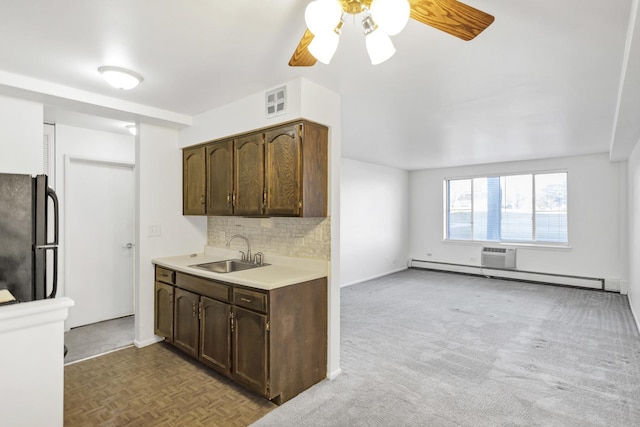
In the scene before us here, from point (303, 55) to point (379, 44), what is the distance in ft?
1.43

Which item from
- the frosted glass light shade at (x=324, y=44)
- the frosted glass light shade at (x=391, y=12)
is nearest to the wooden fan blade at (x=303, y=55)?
the frosted glass light shade at (x=324, y=44)

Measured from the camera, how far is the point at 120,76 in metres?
2.33

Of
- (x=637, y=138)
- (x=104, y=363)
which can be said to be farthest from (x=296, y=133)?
(x=637, y=138)

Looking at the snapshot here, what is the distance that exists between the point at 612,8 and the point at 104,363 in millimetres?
4315

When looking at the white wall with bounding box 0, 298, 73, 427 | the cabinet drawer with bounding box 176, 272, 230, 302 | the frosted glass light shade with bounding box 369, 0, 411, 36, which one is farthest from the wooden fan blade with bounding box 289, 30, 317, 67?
the cabinet drawer with bounding box 176, 272, 230, 302

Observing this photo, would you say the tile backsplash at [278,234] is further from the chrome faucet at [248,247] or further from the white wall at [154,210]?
the white wall at [154,210]

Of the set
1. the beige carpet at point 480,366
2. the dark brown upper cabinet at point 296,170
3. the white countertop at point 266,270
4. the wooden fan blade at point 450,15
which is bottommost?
the beige carpet at point 480,366

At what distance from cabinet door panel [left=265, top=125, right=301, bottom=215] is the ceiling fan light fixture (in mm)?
1219

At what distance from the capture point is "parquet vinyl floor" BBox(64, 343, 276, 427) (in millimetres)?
2250

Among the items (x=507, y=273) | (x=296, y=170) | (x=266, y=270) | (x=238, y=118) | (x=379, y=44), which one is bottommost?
(x=507, y=273)

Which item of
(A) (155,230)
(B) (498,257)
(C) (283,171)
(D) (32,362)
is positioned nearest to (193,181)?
(A) (155,230)

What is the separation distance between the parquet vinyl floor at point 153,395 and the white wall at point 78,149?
4.88 feet

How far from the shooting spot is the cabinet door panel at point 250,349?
237 centimetres

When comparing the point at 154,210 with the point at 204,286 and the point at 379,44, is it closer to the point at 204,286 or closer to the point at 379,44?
the point at 204,286
